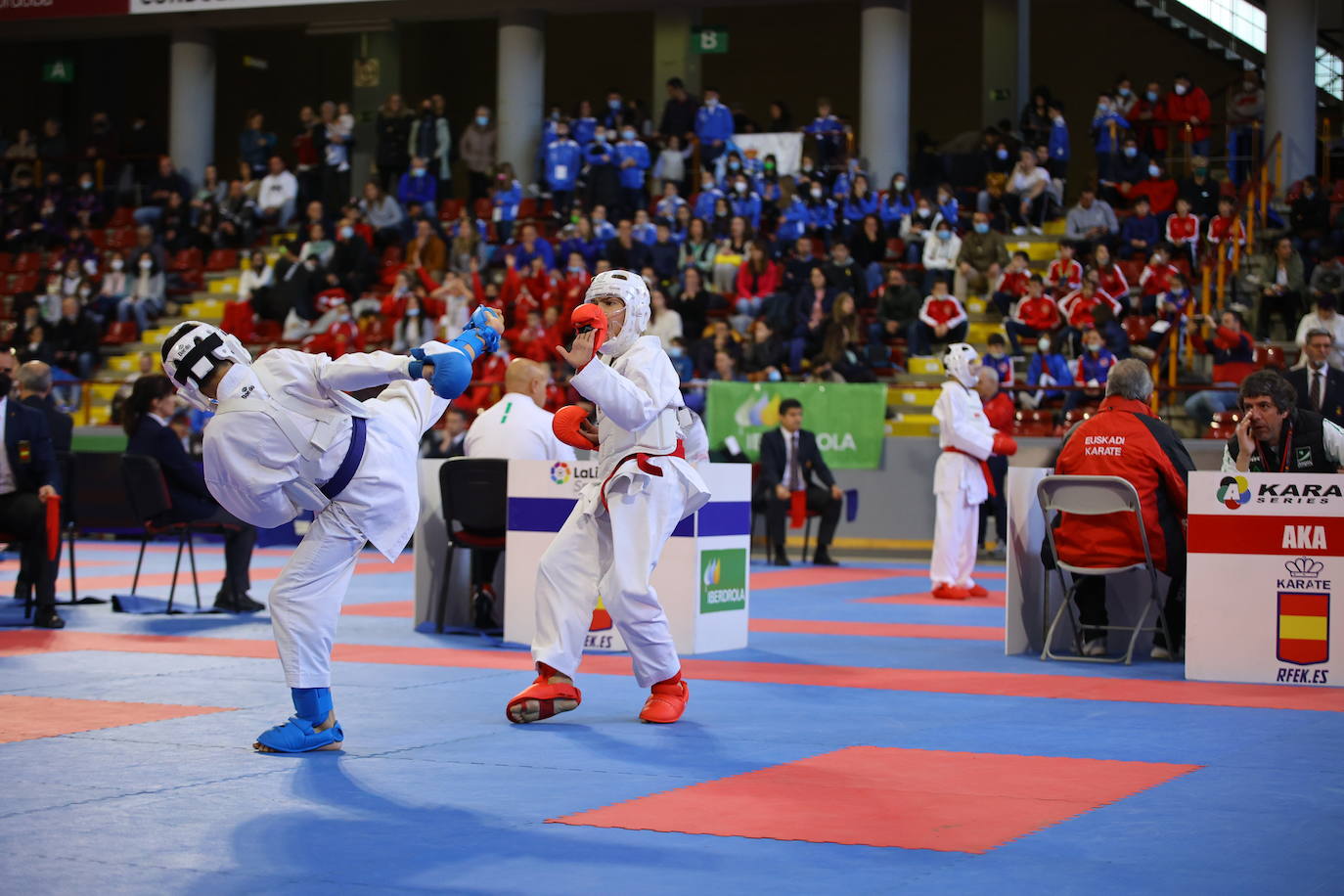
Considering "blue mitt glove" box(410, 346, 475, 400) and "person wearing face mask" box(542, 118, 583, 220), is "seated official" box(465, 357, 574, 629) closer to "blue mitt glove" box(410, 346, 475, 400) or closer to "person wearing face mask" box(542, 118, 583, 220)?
"blue mitt glove" box(410, 346, 475, 400)

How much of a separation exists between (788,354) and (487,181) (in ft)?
30.0

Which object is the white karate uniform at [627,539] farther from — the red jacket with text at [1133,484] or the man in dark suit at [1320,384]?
the man in dark suit at [1320,384]

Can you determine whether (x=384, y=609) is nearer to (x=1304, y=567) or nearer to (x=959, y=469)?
(x=959, y=469)

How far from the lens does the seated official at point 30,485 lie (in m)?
10.1

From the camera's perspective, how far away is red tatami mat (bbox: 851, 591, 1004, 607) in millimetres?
12453

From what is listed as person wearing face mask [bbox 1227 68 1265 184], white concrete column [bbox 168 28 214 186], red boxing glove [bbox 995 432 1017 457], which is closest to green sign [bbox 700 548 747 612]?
red boxing glove [bbox 995 432 1017 457]

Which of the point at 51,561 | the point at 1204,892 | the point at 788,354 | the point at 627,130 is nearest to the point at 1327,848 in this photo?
the point at 1204,892

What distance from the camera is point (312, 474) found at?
5.89m

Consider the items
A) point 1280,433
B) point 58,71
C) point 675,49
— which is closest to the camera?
point 1280,433

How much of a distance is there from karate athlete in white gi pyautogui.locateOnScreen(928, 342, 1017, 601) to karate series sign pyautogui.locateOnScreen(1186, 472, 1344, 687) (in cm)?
417

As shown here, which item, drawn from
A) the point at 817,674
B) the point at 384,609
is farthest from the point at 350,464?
the point at 384,609

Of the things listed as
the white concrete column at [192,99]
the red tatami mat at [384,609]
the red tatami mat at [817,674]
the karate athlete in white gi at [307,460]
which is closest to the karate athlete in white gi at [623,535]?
the karate athlete in white gi at [307,460]

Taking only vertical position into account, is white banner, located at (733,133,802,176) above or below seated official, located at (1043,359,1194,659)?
above

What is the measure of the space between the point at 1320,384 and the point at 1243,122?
10793mm
